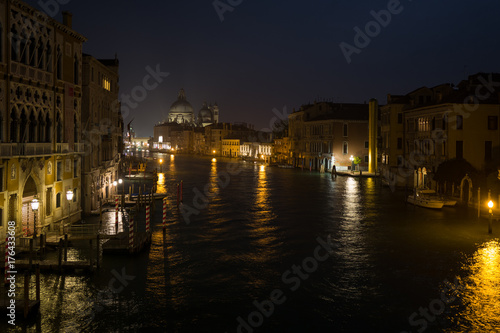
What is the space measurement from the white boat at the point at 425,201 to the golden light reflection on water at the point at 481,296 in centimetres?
1261

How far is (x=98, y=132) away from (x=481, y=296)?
23983 mm

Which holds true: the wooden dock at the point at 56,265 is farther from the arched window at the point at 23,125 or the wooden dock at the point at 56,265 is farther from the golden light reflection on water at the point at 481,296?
the golden light reflection on water at the point at 481,296

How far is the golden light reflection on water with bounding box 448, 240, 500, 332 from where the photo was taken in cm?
A: 1331

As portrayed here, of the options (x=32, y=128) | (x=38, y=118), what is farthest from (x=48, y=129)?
(x=32, y=128)

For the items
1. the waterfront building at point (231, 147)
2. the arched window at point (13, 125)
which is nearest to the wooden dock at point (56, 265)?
the arched window at point (13, 125)

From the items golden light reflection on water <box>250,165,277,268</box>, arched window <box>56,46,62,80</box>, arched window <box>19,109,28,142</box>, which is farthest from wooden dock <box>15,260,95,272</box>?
arched window <box>56,46,62,80</box>

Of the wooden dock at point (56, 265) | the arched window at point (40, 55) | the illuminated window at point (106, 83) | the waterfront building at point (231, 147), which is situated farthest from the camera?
the waterfront building at point (231, 147)

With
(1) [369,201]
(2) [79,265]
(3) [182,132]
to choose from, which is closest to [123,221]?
(2) [79,265]

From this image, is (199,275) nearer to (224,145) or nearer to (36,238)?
(36,238)

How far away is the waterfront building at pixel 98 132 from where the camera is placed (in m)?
27.5

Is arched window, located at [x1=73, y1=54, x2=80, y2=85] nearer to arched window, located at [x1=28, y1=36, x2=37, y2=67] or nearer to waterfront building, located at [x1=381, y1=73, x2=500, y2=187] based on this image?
arched window, located at [x1=28, y1=36, x2=37, y2=67]

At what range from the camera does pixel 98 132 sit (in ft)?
101

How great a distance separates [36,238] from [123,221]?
28.1 ft

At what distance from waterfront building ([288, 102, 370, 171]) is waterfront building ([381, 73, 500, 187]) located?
23087mm
